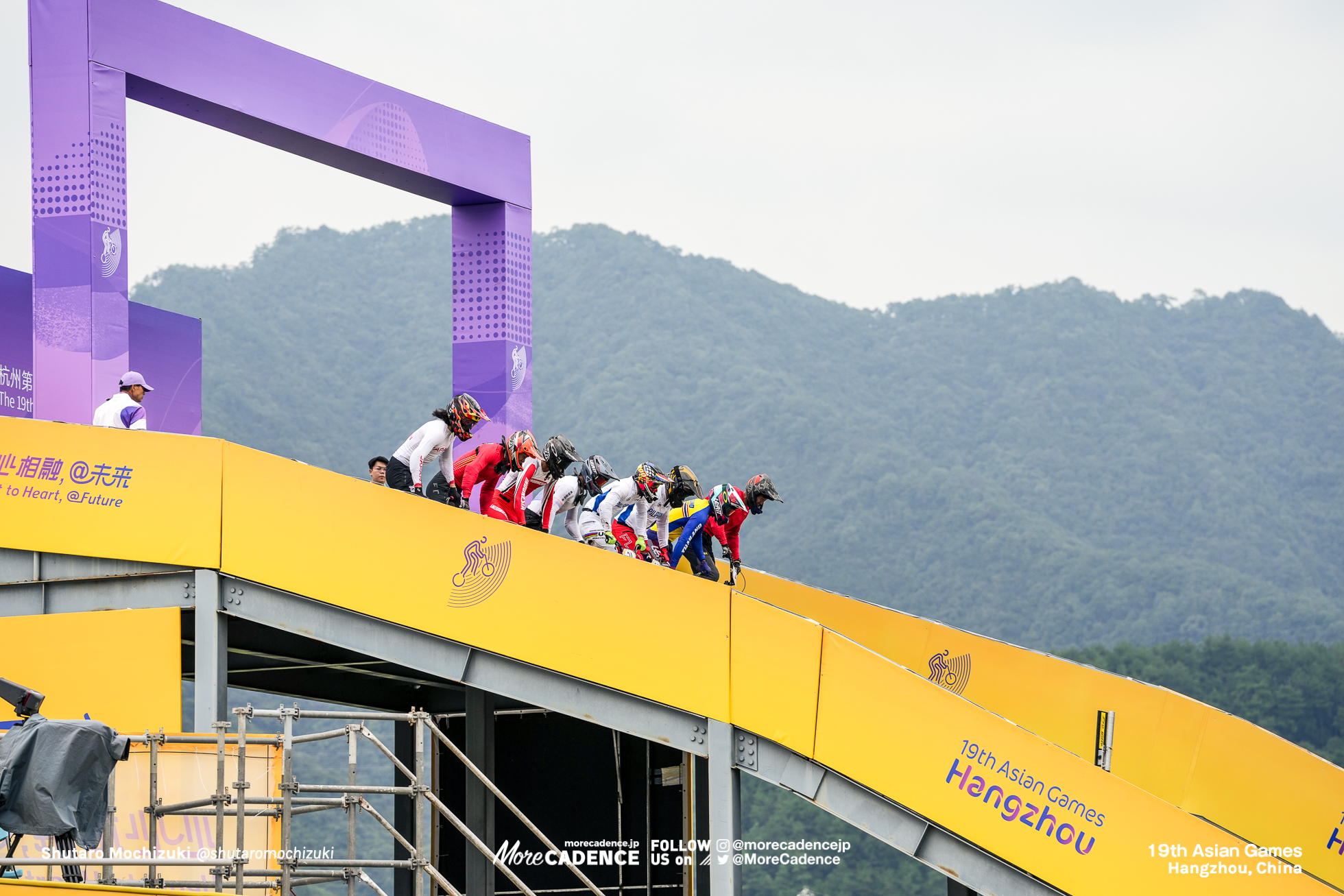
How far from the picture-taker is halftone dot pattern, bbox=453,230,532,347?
22156 mm

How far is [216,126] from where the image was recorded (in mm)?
19172

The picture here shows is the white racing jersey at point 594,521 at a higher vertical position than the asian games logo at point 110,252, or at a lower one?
lower

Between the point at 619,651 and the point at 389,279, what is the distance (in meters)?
118

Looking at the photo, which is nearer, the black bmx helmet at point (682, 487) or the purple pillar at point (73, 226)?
the purple pillar at point (73, 226)

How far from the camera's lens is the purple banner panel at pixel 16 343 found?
19906 millimetres

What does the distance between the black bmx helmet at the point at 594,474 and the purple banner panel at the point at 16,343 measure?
793cm

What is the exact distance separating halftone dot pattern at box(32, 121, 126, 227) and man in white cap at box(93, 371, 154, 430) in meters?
2.87

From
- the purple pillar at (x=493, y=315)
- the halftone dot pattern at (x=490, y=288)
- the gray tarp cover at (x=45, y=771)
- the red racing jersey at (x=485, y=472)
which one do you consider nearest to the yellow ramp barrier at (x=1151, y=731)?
the red racing jersey at (x=485, y=472)

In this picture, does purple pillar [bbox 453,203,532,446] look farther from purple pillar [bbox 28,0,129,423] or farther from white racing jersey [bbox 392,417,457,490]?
white racing jersey [bbox 392,417,457,490]

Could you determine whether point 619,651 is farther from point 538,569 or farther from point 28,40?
point 28,40

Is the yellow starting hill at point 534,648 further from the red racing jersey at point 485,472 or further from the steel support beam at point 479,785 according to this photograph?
the steel support beam at point 479,785

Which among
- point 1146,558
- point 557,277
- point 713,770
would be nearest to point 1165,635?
point 1146,558

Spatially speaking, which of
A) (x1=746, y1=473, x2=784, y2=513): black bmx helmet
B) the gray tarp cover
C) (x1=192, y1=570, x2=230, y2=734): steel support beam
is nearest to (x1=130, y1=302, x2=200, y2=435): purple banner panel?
(x1=192, y1=570, x2=230, y2=734): steel support beam

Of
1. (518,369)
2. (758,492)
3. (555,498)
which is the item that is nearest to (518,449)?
(555,498)
